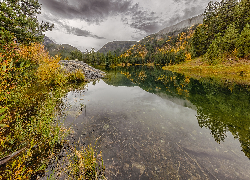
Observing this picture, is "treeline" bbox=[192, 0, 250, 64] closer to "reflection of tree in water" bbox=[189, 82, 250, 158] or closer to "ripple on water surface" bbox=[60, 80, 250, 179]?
"reflection of tree in water" bbox=[189, 82, 250, 158]

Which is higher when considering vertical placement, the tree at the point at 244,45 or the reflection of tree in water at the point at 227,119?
the tree at the point at 244,45

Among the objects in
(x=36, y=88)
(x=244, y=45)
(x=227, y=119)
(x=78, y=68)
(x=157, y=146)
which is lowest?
(x=157, y=146)

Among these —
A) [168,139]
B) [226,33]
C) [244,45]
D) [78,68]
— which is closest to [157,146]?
[168,139]

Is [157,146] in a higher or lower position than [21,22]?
lower

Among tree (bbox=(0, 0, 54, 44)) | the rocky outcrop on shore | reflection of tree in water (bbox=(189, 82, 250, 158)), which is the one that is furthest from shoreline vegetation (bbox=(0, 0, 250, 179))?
reflection of tree in water (bbox=(189, 82, 250, 158))

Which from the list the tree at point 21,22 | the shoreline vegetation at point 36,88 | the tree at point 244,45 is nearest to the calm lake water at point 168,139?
the shoreline vegetation at point 36,88

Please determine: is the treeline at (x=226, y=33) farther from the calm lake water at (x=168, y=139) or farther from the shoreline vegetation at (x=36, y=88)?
the calm lake water at (x=168, y=139)

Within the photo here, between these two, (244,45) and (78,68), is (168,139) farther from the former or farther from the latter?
(244,45)

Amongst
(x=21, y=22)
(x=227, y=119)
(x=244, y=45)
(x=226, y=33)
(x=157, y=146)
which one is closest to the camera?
(x=157, y=146)

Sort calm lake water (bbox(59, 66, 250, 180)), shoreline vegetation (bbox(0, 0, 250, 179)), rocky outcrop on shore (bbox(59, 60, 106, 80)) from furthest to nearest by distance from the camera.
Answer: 1. rocky outcrop on shore (bbox(59, 60, 106, 80))
2. calm lake water (bbox(59, 66, 250, 180))
3. shoreline vegetation (bbox(0, 0, 250, 179))

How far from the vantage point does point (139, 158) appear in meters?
5.02

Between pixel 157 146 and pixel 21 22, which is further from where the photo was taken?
pixel 21 22

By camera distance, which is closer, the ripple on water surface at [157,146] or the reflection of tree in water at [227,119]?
the ripple on water surface at [157,146]

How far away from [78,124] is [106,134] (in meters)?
2.34
